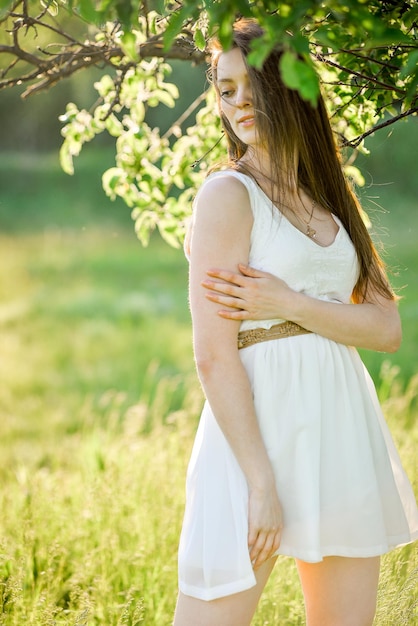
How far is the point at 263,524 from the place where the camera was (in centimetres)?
154

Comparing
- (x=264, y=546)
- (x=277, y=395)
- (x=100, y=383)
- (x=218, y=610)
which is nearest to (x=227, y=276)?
(x=277, y=395)

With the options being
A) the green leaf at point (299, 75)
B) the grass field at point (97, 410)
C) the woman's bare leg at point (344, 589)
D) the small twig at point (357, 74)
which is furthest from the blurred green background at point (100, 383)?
the green leaf at point (299, 75)

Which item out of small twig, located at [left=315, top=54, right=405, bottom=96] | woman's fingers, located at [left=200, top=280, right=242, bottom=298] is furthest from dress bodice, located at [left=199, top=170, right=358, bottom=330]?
small twig, located at [left=315, top=54, right=405, bottom=96]

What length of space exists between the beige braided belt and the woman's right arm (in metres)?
0.07

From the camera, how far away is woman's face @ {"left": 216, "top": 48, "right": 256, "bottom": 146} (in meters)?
1.70

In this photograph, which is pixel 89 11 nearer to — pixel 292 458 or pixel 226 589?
pixel 292 458

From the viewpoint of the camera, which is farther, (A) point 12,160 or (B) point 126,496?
(A) point 12,160

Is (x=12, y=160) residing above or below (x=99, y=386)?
above

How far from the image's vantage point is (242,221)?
1.60m

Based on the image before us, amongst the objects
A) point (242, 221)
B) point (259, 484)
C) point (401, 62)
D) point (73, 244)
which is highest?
point (401, 62)

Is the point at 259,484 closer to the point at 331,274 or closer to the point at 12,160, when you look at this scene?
the point at 331,274

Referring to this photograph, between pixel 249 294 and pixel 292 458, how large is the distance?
357mm

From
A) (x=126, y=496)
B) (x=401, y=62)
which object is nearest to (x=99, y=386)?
(x=126, y=496)

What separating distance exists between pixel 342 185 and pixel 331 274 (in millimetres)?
287
